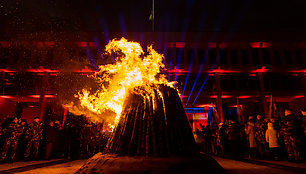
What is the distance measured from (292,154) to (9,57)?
25058 mm

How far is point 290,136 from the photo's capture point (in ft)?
22.6

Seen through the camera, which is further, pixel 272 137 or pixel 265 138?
pixel 265 138

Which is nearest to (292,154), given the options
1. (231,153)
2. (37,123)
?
(231,153)

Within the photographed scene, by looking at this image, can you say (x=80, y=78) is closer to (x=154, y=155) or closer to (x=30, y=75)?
(x=30, y=75)

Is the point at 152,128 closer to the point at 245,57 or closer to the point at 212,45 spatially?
the point at 212,45

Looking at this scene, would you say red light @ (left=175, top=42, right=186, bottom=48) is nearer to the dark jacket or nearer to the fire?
the fire

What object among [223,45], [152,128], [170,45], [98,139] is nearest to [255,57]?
[223,45]

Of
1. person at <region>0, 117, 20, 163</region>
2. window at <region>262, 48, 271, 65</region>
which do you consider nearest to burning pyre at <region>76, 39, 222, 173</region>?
person at <region>0, 117, 20, 163</region>

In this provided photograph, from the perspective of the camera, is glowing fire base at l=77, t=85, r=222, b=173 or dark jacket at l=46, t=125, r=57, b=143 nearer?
glowing fire base at l=77, t=85, r=222, b=173

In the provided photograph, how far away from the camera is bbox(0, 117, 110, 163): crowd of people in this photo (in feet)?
27.3

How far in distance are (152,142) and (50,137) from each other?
731cm

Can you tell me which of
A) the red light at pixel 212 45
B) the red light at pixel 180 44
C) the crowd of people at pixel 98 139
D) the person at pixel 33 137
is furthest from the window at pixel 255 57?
the person at pixel 33 137

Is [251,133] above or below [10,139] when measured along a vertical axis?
above

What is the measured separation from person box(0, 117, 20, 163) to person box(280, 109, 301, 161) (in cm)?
1157
